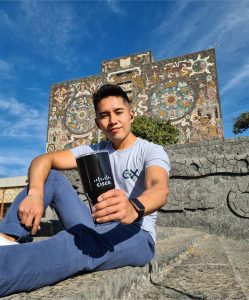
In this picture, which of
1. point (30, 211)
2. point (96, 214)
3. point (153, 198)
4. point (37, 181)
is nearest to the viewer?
point (96, 214)

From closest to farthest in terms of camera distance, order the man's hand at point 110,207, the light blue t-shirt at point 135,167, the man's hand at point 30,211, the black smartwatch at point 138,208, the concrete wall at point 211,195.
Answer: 1. the man's hand at point 110,207
2. the black smartwatch at point 138,208
3. the man's hand at point 30,211
4. the light blue t-shirt at point 135,167
5. the concrete wall at point 211,195

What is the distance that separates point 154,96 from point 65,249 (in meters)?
15.9

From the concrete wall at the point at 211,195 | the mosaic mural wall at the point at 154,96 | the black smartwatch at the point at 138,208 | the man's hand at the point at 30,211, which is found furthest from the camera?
the mosaic mural wall at the point at 154,96

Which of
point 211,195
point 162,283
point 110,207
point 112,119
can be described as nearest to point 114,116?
point 112,119

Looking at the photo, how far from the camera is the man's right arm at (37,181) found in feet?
4.17

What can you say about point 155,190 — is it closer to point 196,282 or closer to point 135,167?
point 135,167

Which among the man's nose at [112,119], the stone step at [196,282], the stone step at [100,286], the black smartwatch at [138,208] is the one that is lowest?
the stone step at [196,282]

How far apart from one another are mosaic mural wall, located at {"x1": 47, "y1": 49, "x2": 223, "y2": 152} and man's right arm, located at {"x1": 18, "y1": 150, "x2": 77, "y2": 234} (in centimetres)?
1392

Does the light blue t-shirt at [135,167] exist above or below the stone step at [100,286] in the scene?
above

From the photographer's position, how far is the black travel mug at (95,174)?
32.7 inches

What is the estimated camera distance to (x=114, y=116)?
4.83ft

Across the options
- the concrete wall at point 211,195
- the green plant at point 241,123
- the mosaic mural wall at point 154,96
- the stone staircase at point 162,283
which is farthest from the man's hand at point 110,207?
the green plant at point 241,123

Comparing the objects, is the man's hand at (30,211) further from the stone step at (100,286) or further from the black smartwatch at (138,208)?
the black smartwatch at (138,208)

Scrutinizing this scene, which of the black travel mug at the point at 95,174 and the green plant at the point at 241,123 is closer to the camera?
the black travel mug at the point at 95,174
